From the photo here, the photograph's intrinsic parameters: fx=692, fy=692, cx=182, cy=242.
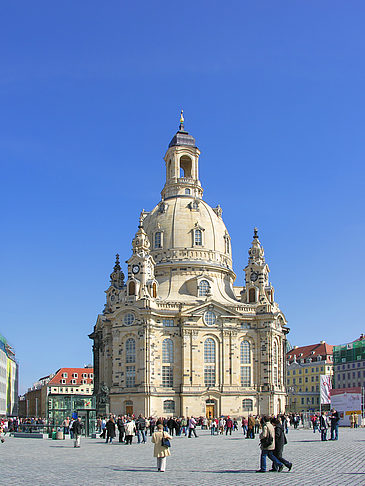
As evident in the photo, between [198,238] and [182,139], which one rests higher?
[182,139]

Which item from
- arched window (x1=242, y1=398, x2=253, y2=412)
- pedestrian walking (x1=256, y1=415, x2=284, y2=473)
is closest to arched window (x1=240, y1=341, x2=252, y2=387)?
arched window (x1=242, y1=398, x2=253, y2=412)

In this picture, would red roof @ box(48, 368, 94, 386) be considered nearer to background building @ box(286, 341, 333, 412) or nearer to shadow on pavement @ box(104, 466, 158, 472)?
background building @ box(286, 341, 333, 412)

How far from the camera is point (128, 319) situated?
84.9 meters

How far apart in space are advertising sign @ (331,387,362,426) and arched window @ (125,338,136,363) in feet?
85.0

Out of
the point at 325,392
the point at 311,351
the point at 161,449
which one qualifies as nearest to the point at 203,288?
the point at 325,392

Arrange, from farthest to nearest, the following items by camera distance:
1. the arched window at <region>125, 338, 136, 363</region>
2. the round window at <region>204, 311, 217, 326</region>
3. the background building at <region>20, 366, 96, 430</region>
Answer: the round window at <region>204, 311, 217, 326</region>
the arched window at <region>125, 338, 136, 363</region>
the background building at <region>20, 366, 96, 430</region>

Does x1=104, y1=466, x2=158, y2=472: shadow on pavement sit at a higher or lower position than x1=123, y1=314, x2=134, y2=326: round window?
lower

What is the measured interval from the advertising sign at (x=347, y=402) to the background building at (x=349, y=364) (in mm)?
53794

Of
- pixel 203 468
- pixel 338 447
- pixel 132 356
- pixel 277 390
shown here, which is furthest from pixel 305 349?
pixel 203 468

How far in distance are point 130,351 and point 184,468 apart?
195ft

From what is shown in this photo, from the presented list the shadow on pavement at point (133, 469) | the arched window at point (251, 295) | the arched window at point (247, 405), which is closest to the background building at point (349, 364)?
the arched window at point (251, 295)

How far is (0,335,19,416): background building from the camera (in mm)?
108938

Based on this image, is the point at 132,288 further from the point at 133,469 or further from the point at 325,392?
the point at 133,469

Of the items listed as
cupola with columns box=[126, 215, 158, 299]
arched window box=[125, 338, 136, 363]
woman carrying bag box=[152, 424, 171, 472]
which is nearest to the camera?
woman carrying bag box=[152, 424, 171, 472]
